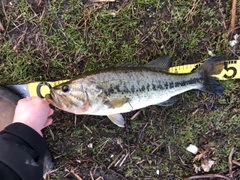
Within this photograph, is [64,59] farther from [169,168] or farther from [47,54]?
[169,168]

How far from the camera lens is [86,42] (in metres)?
3.63

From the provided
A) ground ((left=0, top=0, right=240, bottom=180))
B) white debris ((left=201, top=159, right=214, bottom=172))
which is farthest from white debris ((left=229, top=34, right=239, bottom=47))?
white debris ((left=201, top=159, right=214, bottom=172))

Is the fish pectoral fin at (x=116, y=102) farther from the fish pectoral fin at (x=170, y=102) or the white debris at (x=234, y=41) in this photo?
the white debris at (x=234, y=41)

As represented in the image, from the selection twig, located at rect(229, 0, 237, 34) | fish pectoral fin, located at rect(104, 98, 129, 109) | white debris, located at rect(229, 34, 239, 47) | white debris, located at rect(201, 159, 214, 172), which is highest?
twig, located at rect(229, 0, 237, 34)

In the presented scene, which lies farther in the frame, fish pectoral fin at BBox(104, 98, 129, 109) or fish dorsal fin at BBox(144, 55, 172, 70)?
fish dorsal fin at BBox(144, 55, 172, 70)

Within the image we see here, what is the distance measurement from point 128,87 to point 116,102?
0.70 feet

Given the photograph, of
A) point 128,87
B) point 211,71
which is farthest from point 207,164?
point 128,87

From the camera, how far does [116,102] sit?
3.10m

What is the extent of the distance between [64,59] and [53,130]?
950 millimetres

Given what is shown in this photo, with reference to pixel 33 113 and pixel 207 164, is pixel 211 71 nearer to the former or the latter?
pixel 207 164

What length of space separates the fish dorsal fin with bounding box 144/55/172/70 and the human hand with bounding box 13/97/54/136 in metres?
1.30

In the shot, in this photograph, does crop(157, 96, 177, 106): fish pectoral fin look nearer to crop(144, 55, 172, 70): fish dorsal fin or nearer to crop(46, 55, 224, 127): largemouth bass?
crop(46, 55, 224, 127): largemouth bass

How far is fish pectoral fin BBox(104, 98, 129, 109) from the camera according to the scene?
3.07 m

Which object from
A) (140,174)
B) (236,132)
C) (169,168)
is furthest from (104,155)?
(236,132)
